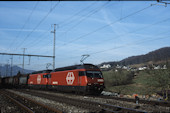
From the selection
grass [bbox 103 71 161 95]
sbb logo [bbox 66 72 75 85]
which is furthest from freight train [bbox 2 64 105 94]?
grass [bbox 103 71 161 95]

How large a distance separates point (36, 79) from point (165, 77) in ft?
88.8

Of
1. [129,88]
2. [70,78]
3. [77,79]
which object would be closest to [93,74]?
[77,79]

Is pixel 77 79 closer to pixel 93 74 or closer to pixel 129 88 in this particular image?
→ pixel 93 74

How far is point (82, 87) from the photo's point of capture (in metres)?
20.5

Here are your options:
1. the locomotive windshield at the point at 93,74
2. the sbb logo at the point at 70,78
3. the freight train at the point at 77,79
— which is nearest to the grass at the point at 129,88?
the locomotive windshield at the point at 93,74

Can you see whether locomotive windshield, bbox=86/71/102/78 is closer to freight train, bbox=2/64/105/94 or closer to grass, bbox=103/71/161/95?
freight train, bbox=2/64/105/94

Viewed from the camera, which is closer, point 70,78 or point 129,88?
point 70,78

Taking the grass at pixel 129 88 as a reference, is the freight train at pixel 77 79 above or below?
above

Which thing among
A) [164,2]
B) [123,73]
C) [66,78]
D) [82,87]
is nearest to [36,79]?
[66,78]

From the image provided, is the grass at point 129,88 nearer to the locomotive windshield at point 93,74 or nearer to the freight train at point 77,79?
the locomotive windshield at point 93,74

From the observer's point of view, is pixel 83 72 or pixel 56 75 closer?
pixel 83 72

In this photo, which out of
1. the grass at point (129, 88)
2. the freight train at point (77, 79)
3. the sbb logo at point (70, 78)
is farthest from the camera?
the grass at point (129, 88)

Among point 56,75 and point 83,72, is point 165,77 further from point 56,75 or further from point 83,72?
point 56,75

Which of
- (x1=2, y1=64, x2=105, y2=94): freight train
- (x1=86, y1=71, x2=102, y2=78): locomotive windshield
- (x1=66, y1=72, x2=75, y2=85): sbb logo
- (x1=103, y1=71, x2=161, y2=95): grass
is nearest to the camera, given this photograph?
(x1=2, y1=64, x2=105, y2=94): freight train
